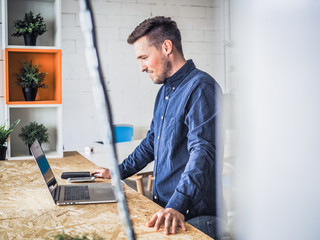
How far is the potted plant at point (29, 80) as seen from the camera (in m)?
2.51

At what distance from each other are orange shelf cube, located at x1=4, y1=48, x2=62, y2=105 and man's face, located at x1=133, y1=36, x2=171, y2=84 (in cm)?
93

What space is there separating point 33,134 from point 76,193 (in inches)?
43.1

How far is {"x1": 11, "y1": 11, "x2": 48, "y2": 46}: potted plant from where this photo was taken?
2.47 meters

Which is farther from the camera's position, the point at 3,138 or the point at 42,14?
the point at 42,14

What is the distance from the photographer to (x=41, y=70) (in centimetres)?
267

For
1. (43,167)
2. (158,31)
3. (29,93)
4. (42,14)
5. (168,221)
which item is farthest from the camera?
(42,14)

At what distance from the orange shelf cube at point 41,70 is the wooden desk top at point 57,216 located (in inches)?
35.9

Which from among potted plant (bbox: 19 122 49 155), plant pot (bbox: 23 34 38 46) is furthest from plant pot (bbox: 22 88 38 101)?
plant pot (bbox: 23 34 38 46)

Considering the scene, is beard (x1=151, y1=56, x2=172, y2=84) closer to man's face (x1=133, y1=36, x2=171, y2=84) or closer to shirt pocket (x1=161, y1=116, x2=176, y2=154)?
man's face (x1=133, y1=36, x2=171, y2=84)

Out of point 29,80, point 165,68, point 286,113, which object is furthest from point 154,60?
point 286,113

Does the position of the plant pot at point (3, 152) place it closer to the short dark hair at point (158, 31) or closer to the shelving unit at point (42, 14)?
the shelving unit at point (42, 14)

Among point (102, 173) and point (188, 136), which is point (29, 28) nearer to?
point (102, 173)

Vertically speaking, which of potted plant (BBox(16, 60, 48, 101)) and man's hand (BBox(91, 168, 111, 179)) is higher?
potted plant (BBox(16, 60, 48, 101))

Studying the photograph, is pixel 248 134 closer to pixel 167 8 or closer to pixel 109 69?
pixel 109 69
